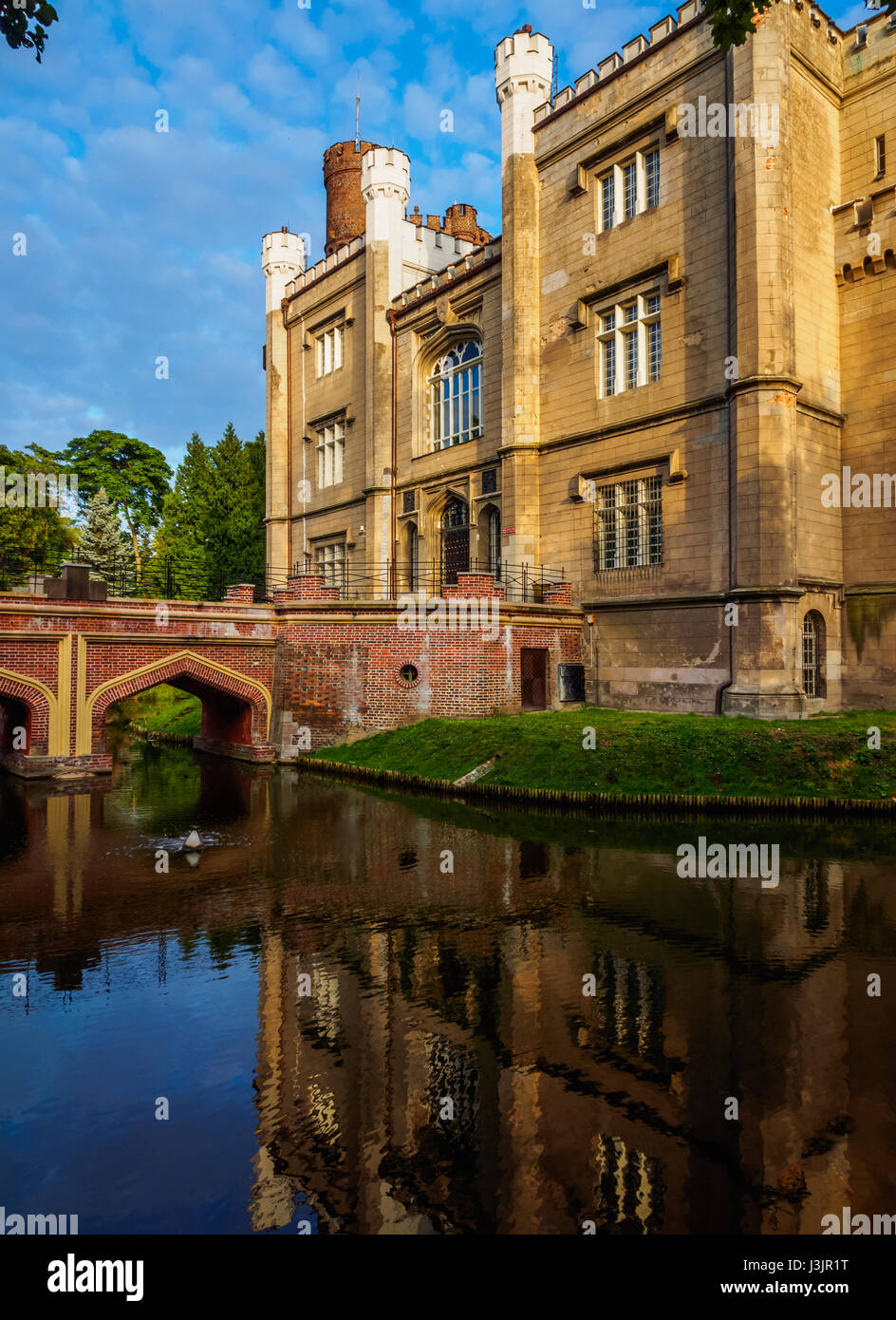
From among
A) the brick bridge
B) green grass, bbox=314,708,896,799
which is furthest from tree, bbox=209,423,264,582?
green grass, bbox=314,708,896,799

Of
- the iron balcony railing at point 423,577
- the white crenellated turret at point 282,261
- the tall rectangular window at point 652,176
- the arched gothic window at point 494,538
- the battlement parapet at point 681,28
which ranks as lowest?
the iron balcony railing at point 423,577

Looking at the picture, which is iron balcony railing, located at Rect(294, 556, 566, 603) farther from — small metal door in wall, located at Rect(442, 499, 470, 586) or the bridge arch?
the bridge arch

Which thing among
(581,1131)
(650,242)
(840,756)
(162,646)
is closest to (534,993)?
(581,1131)

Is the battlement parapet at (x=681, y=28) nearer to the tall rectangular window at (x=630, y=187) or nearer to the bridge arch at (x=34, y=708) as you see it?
the tall rectangular window at (x=630, y=187)

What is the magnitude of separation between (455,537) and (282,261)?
64.9ft

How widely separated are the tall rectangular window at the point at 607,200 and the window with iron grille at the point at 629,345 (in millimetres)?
2712

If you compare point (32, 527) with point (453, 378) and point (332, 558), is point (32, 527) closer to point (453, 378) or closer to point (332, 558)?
point (332, 558)

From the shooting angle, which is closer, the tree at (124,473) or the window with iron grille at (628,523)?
the window with iron grille at (628,523)

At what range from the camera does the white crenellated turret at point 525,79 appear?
25125mm

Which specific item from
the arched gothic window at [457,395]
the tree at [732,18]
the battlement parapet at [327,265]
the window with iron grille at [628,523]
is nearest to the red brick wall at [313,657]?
the window with iron grille at [628,523]

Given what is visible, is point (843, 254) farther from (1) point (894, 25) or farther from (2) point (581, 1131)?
(2) point (581, 1131)

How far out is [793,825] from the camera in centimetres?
1321

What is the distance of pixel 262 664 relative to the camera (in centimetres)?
2175

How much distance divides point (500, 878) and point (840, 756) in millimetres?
8128
